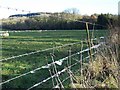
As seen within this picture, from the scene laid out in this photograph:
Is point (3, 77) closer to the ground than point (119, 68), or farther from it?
closer to the ground

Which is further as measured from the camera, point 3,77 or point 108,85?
point 3,77

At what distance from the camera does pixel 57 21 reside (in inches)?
1620

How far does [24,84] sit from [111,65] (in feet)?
10.1

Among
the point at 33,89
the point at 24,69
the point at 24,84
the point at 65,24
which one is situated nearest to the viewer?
the point at 33,89

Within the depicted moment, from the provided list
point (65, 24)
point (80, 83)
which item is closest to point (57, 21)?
point (65, 24)

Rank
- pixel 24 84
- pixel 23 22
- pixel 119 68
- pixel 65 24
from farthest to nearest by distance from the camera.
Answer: pixel 65 24 → pixel 23 22 → pixel 24 84 → pixel 119 68

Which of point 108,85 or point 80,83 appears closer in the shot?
point 80,83

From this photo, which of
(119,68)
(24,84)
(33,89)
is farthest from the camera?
(24,84)

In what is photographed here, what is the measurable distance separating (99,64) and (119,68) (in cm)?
240

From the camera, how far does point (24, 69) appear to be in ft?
35.7

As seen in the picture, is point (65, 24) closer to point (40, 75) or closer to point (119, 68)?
point (40, 75)

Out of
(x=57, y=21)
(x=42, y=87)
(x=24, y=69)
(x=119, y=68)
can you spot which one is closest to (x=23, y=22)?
(x=57, y=21)

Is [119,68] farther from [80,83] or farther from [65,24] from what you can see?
[65,24]

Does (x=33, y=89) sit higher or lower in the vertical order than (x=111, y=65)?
lower
